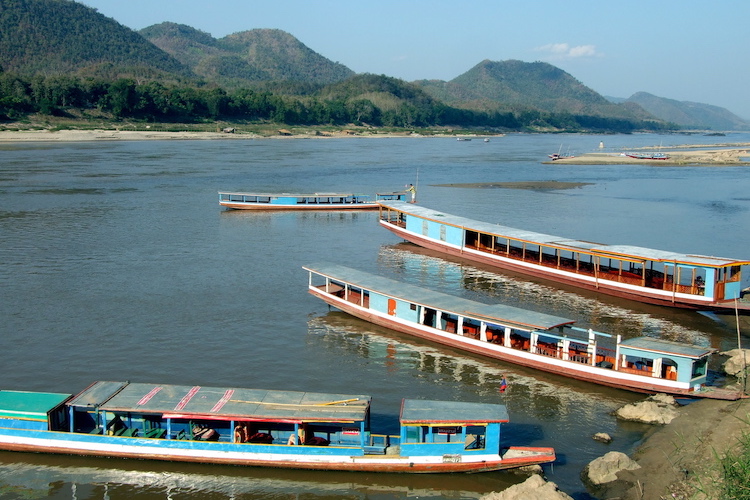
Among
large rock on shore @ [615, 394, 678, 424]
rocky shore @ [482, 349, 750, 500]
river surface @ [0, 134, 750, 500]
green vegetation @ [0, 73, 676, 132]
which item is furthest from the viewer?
green vegetation @ [0, 73, 676, 132]

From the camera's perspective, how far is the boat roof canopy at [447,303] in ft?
78.8

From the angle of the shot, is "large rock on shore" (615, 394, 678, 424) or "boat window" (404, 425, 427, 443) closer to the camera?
"boat window" (404, 425, 427, 443)

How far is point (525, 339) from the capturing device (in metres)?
24.8

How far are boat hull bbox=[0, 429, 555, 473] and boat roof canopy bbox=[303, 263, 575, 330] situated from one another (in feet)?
23.2

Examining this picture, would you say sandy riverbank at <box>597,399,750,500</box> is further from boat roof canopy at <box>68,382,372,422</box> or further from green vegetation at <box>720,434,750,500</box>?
boat roof canopy at <box>68,382,372,422</box>

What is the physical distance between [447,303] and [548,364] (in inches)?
182

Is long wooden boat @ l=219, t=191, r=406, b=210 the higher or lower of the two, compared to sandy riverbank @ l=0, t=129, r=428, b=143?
lower

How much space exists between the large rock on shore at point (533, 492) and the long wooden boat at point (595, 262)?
14.6 metres

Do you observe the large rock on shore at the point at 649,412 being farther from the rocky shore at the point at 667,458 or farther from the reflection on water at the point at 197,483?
the reflection on water at the point at 197,483

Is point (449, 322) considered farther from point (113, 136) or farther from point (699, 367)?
point (113, 136)

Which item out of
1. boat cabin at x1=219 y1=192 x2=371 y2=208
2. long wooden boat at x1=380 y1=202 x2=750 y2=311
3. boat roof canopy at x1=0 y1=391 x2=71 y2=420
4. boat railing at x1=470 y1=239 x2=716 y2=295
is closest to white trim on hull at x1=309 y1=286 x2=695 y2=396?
long wooden boat at x1=380 y1=202 x2=750 y2=311

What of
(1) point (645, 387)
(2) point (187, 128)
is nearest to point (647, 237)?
(1) point (645, 387)

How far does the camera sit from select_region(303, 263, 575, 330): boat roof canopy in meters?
24.0

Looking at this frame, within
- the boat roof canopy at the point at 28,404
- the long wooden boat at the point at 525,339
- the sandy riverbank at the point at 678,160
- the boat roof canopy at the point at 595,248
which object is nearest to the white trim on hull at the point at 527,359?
the long wooden boat at the point at 525,339
